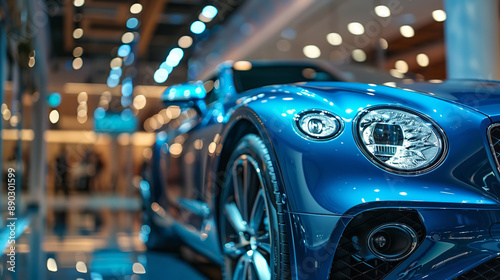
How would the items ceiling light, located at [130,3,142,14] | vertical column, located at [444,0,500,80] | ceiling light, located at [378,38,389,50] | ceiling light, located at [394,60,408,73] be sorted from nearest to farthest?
vertical column, located at [444,0,500,80], ceiling light, located at [394,60,408,73], ceiling light, located at [378,38,389,50], ceiling light, located at [130,3,142,14]

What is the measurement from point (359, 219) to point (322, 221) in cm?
11

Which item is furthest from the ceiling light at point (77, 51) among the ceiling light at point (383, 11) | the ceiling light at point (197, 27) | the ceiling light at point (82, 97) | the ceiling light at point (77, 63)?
the ceiling light at point (383, 11)

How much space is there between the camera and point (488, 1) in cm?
384

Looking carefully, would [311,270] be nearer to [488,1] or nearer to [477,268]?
[477,268]

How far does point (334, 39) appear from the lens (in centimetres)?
762

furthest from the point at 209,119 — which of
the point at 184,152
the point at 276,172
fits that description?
the point at 276,172

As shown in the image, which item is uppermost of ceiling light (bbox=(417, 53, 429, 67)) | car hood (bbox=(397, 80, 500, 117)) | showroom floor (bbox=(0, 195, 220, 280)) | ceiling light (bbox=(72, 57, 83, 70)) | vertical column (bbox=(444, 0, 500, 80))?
ceiling light (bbox=(72, 57, 83, 70))

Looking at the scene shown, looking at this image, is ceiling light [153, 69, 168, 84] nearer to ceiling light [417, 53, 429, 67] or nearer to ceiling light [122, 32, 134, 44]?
ceiling light [122, 32, 134, 44]

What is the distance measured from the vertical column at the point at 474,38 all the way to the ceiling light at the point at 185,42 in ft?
29.7

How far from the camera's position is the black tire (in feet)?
5.53

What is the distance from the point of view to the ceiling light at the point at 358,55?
7262 mm

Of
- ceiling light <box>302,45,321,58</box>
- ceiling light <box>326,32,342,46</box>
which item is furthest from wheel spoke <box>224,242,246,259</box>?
ceiling light <box>302,45,321,58</box>

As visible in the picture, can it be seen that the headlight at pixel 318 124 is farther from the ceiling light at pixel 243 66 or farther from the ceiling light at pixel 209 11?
the ceiling light at pixel 209 11

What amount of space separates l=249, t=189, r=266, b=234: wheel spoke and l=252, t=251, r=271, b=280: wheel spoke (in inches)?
Result: 3.5
